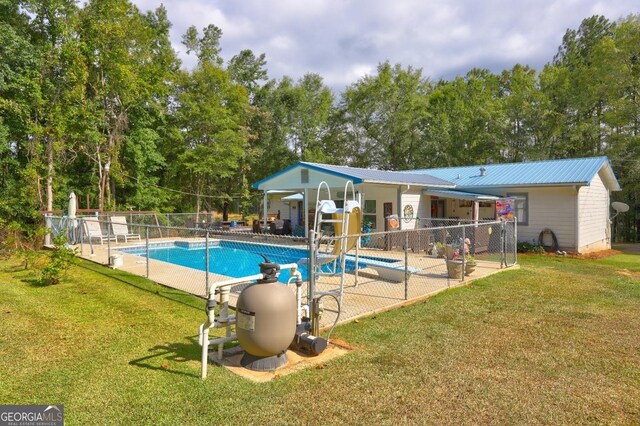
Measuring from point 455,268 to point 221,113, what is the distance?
876 inches

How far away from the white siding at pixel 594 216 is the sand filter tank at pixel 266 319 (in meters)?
14.2

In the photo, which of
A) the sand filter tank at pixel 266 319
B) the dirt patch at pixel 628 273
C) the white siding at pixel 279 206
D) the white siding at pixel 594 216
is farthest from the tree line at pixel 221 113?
the sand filter tank at pixel 266 319

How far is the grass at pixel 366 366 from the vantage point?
3.12m

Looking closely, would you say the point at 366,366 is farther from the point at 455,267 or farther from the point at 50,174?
the point at 50,174

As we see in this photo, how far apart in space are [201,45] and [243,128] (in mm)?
8910

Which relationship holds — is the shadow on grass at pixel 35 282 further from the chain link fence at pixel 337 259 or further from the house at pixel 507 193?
the house at pixel 507 193

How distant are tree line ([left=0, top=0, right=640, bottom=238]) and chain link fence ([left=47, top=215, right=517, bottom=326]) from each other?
6.80 metres

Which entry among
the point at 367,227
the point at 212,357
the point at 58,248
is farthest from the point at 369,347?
the point at 367,227

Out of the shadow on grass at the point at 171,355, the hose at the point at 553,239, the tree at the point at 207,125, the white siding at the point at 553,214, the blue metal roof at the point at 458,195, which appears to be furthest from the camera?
the tree at the point at 207,125

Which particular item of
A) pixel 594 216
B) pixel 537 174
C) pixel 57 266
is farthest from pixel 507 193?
pixel 57 266

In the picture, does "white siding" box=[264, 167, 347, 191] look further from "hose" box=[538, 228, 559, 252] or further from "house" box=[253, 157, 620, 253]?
"hose" box=[538, 228, 559, 252]

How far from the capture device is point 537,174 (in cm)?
1537

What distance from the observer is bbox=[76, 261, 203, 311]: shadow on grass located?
6.80m

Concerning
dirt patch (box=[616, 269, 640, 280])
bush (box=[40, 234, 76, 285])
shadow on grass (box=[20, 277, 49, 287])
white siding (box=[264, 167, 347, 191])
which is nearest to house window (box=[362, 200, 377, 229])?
white siding (box=[264, 167, 347, 191])
